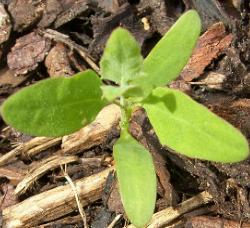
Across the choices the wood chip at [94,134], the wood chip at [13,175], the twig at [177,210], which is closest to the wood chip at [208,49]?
the wood chip at [94,134]

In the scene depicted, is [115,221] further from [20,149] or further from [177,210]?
[20,149]

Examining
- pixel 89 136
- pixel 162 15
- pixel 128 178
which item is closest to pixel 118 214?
pixel 89 136

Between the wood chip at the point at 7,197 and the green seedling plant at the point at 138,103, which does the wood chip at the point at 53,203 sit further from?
the green seedling plant at the point at 138,103

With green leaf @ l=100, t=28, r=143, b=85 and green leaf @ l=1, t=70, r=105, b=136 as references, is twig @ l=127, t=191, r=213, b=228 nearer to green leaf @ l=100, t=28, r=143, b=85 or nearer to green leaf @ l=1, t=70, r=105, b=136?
green leaf @ l=1, t=70, r=105, b=136

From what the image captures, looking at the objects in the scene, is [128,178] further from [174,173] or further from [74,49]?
[74,49]

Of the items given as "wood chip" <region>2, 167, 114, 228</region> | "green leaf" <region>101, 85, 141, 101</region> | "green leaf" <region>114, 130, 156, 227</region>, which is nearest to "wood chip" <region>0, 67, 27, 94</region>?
"wood chip" <region>2, 167, 114, 228</region>

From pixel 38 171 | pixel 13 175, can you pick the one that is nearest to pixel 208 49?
pixel 38 171

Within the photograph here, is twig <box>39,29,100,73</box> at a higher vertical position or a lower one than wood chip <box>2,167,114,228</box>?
higher
